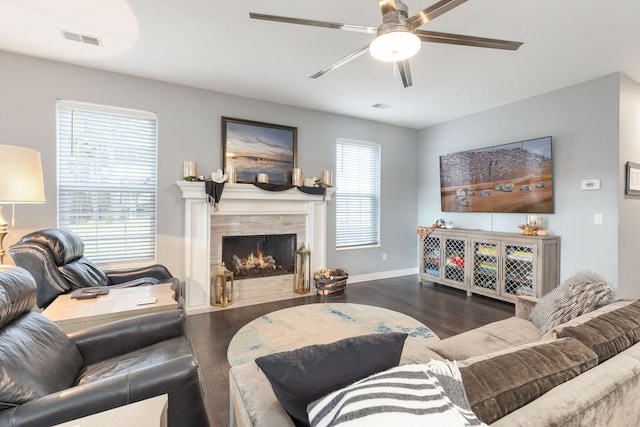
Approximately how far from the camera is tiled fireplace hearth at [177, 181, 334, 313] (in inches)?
145

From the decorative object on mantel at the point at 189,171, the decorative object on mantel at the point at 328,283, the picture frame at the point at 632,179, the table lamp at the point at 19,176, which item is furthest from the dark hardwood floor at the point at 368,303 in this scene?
the picture frame at the point at 632,179

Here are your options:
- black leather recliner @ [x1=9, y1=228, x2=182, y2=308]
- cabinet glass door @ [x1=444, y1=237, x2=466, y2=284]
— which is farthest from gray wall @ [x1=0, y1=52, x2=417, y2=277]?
cabinet glass door @ [x1=444, y1=237, x2=466, y2=284]

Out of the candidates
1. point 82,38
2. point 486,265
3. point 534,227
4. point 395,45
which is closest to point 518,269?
point 486,265

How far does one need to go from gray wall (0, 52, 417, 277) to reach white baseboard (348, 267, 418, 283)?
0.11ft

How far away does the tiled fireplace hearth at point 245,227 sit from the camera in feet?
12.1

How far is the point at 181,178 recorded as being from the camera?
3.75 meters

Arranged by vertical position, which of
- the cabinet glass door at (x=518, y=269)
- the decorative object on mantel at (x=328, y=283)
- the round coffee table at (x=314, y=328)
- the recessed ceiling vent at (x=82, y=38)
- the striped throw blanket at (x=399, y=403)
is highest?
the recessed ceiling vent at (x=82, y=38)

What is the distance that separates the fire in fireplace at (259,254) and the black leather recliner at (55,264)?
124 cm

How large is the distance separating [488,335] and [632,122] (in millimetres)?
3487

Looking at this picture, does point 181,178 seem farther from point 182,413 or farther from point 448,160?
point 448,160

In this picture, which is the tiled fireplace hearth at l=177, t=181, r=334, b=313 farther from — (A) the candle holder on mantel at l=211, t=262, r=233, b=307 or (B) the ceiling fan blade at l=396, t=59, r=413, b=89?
(B) the ceiling fan blade at l=396, t=59, r=413, b=89

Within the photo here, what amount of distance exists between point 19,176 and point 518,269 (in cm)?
500

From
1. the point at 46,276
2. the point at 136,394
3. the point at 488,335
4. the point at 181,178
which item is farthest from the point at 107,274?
the point at 488,335

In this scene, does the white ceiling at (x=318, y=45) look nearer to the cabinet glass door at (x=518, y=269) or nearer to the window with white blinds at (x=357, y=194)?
the window with white blinds at (x=357, y=194)
